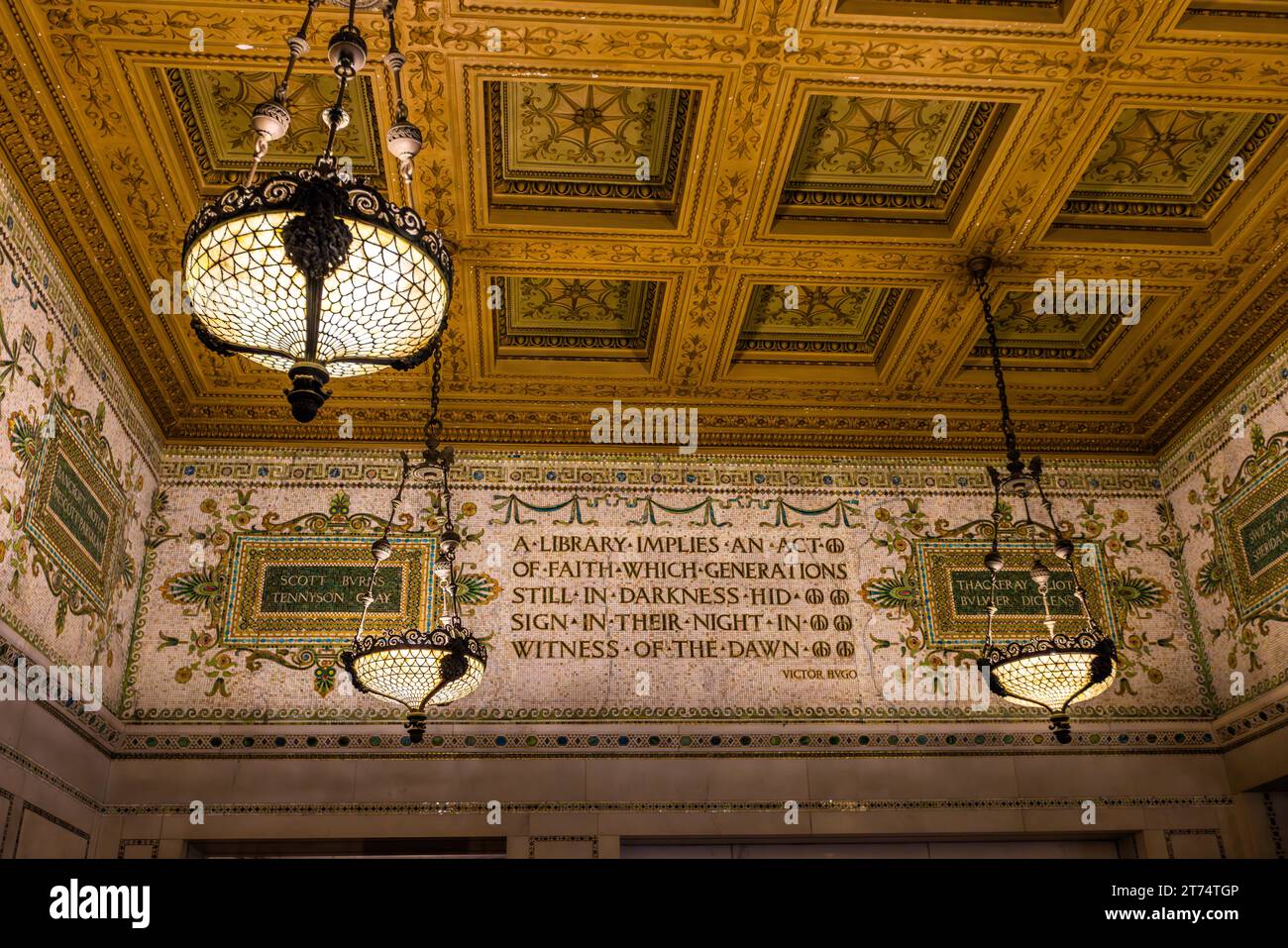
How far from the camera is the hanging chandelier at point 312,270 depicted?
2705 mm

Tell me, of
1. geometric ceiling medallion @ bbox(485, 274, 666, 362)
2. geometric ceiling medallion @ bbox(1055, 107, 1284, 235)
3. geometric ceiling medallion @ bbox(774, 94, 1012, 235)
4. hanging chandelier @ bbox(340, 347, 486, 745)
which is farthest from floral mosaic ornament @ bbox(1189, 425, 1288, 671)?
hanging chandelier @ bbox(340, 347, 486, 745)

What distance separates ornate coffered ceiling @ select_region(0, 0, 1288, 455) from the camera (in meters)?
4.48

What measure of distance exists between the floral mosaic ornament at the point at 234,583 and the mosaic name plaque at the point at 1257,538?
446 cm

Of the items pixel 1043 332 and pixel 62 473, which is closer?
pixel 62 473

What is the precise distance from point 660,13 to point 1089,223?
2759 mm

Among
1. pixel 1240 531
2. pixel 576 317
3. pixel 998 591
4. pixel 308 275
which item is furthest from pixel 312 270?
pixel 1240 531

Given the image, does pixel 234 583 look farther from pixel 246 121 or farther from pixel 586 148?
pixel 586 148

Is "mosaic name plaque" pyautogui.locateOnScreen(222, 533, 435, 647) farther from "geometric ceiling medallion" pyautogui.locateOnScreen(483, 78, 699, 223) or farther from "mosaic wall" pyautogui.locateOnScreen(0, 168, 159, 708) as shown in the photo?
"geometric ceiling medallion" pyautogui.locateOnScreen(483, 78, 699, 223)

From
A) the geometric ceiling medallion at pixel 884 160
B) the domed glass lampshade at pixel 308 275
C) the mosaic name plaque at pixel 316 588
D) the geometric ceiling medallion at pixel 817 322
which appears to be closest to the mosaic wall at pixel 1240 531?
the geometric ceiling medallion at pixel 817 322

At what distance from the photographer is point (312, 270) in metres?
2.63

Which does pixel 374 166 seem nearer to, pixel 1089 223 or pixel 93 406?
pixel 93 406

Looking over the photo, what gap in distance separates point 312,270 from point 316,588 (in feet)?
14.1

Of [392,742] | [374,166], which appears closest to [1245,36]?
[374,166]

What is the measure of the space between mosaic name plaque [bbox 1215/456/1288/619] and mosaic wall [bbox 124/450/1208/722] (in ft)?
1.78
